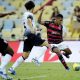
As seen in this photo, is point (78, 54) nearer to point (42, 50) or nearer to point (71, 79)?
point (42, 50)

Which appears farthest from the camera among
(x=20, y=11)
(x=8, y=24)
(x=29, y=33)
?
(x=20, y=11)

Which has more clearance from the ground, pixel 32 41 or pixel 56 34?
pixel 32 41

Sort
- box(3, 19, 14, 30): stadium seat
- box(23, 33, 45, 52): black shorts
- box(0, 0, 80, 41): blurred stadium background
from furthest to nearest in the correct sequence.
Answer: box(3, 19, 14, 30): stadium seat, box(0, 0, 80, 41): blurred stadium background, box(23, 33, 45, 52): black shorts

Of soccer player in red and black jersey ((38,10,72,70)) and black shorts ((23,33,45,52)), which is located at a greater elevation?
black shorts ((23,33,45,52))

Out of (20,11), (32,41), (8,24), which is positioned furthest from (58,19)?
(20,11)

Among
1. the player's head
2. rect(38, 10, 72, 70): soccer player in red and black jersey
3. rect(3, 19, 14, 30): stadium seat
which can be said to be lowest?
rect(3, 19, 14, 30): stadium seat

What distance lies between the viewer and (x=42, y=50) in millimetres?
13578

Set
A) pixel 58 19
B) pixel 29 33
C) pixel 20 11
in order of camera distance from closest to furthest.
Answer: pixel 29 33 → pixel 58 19 → pixel 20 11

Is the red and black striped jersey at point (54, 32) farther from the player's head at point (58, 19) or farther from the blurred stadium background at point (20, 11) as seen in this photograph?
the blurred stadium background at point (20, 11)

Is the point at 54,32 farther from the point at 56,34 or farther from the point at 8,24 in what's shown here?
the point at 8,24

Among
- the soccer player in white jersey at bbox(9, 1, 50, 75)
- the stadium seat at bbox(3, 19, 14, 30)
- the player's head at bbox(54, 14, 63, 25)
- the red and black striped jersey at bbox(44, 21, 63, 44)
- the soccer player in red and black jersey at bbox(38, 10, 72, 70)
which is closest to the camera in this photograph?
the soccer player in white jersey at bbox(9, 1, 50, 75)

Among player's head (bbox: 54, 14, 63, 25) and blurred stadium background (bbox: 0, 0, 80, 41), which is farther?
blurred stadium background (bbox: 0, 0, 80, 41)

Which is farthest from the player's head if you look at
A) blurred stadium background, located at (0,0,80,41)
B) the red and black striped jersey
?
blurred stadium background, located at (0,0,80,41)

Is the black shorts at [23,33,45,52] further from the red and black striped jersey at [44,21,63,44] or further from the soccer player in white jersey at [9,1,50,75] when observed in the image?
the red and black striped jersey at [44,21,63,44]
